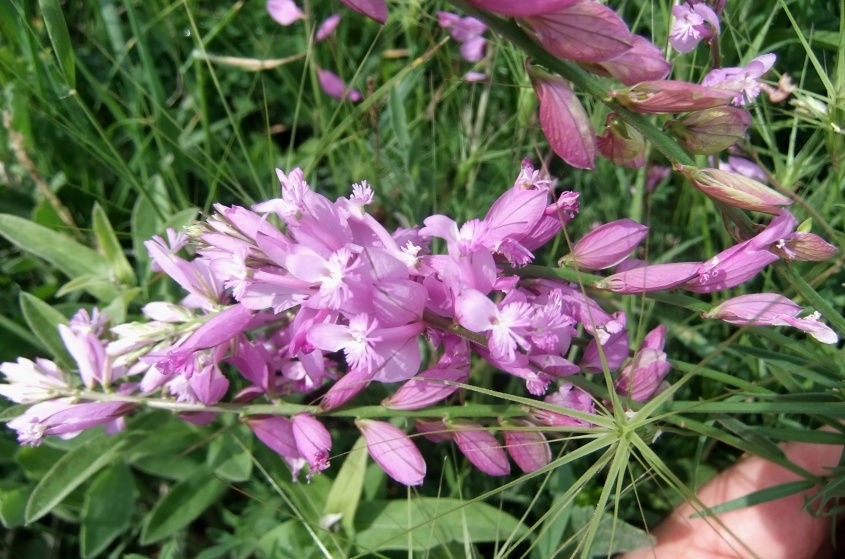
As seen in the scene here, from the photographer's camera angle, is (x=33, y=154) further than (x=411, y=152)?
Yes

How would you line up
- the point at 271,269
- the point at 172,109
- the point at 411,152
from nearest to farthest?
the point at 271,269, the point at 411,152, the point at 172,109

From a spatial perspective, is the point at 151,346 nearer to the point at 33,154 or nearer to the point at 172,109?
the point at 33,154

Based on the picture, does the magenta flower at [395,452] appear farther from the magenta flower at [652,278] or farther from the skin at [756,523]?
the skin at [756,523]

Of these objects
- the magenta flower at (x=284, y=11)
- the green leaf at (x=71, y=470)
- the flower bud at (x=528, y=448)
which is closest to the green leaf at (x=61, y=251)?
the green leaf at (x=71, y=470)

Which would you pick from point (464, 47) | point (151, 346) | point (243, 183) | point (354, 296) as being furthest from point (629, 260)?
point (243, 183)

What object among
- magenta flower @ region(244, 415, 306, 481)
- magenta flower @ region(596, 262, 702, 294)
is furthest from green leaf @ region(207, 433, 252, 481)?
magenta flower @ region(596, 262, 702, 294)

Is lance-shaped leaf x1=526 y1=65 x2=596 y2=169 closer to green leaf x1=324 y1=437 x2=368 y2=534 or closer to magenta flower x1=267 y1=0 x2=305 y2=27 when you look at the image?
green leaf x1=324 y1=437 x2=368 y2=534
